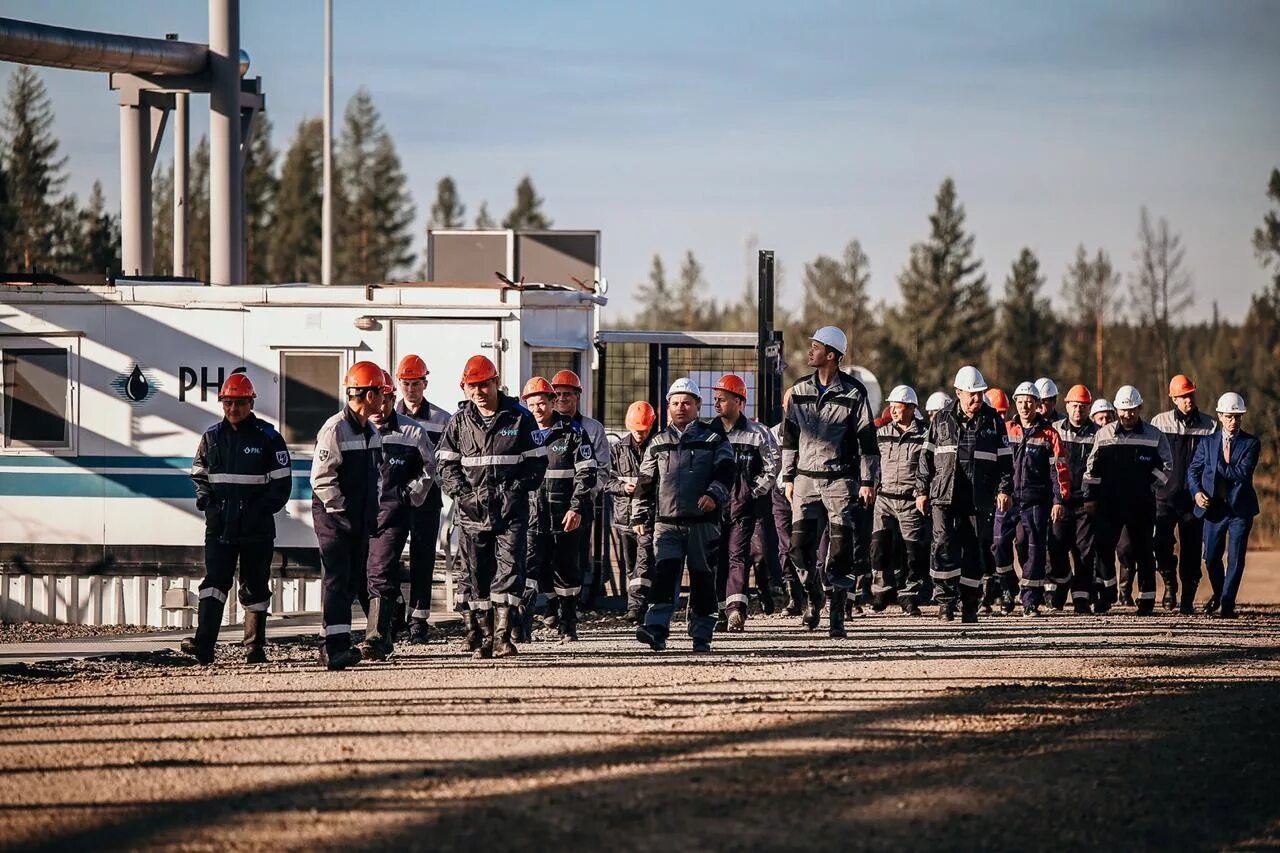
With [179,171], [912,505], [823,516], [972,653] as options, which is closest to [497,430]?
[823,516]

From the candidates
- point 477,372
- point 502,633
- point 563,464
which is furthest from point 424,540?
point 477,372

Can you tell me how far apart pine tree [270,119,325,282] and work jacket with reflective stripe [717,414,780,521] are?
80.4 meters

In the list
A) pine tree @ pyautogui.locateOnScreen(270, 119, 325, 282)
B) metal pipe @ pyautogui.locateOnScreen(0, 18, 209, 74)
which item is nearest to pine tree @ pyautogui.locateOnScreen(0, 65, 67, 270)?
pine tree @ pyautogui.locateOnScreen(270, 119, 325, 282)

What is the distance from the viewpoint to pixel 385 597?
14250 mm

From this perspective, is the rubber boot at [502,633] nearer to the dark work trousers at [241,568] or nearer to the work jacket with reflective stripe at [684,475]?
the work jacket with reflective stripe at [684,475]

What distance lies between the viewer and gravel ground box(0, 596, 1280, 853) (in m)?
7.99

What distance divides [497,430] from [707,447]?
1549mm

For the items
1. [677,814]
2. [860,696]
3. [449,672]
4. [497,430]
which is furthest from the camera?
[497,430]

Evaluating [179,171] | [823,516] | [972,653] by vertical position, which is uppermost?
[179,171]

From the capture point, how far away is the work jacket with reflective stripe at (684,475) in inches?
558

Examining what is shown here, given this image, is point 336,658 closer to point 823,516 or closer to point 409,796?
point 823,516

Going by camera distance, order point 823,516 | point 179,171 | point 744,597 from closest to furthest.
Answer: point 823,516 → point 744,597 → point 179,171

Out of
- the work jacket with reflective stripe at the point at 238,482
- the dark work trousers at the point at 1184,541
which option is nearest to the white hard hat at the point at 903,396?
the dark work trousers at the point at 1184,541

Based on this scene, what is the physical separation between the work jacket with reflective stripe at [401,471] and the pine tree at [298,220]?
82.1 metres
